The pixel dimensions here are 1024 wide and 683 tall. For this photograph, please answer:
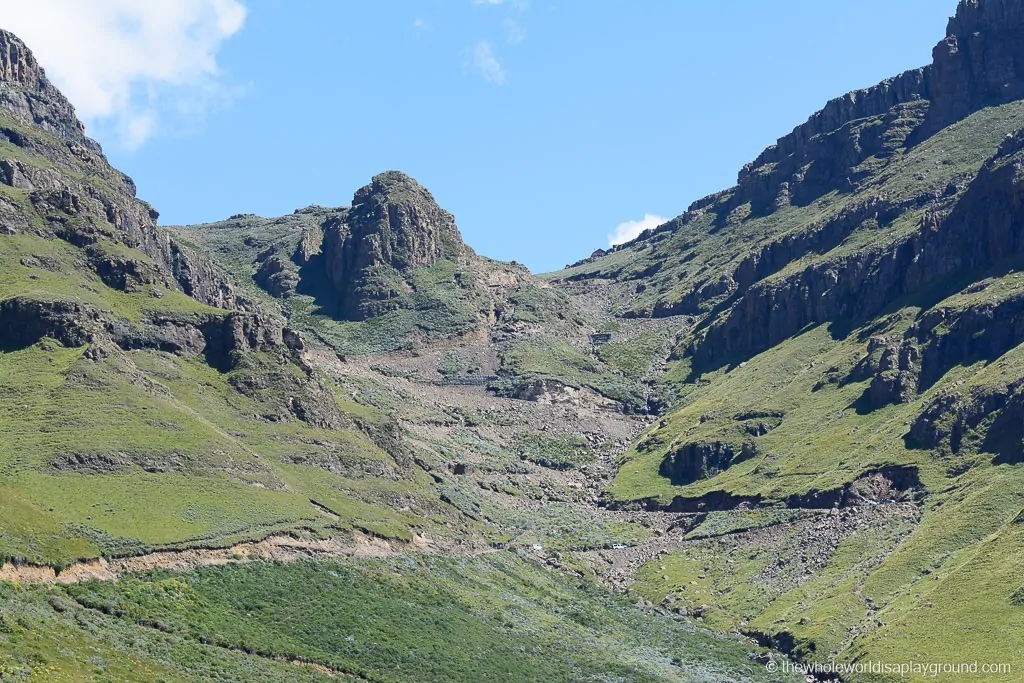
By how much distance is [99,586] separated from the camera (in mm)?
99312

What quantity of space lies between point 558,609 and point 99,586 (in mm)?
54227

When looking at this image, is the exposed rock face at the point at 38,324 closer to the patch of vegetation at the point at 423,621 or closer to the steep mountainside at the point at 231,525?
the steep mountainside at the point at 231,525

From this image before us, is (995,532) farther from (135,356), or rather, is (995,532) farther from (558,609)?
(135,356)

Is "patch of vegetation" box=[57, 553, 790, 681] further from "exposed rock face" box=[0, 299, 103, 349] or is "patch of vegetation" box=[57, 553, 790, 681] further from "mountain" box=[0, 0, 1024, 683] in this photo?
"exposed rock face" box=[0, 299, 103, 349]

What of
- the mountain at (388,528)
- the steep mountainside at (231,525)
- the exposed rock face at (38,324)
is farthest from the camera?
the exposed rock face at (38,324)

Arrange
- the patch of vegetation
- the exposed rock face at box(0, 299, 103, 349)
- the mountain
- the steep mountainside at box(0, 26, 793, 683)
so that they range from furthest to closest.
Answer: the exposed rock face at box(0, 299, 103, 349), the mountain, the patch of vegetation, the steep mountainside at box(0, 26, 793, 683)

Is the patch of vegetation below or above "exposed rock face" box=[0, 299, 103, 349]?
below

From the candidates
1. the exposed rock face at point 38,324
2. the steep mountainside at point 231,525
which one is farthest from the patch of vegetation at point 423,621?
the exposed rock face at point 38,324

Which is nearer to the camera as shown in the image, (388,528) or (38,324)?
(388,528)

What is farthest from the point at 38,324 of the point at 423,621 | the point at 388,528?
the point at 423,621

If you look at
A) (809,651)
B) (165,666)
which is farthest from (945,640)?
(165,666)

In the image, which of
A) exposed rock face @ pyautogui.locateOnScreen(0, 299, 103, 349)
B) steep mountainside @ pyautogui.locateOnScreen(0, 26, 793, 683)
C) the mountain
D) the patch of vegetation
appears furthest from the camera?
exposed rock face @ pyautogui.locateOnScreen(0, 299, 103, 349)

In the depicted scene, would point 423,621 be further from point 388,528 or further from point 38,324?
point 38,324

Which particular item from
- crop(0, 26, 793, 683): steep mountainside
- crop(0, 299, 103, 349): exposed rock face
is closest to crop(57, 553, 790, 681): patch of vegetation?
crop(0, 26, 793, 683): steep mountainside
